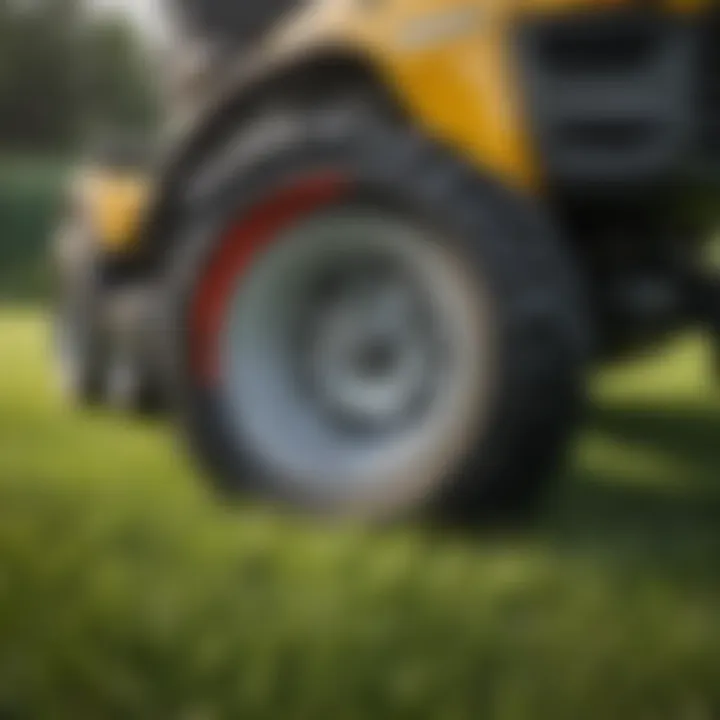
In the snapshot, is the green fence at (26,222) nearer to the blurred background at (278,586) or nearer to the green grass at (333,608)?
the blurred background at (278,586)

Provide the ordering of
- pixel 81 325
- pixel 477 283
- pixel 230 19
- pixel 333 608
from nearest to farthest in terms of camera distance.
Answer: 1. pixel 333 608
2. pixel 477 283
3. pixel 230 19
4. pixel 81 325

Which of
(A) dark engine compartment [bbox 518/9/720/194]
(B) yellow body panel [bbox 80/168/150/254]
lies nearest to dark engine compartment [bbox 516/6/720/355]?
(A) dark engine compartment [bbox 518/9/720/194]

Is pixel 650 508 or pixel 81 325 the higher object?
pixel 81 325

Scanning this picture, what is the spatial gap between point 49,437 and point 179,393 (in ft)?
0.48

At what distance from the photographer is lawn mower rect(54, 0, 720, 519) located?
3.13 ft

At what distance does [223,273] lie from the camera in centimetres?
102

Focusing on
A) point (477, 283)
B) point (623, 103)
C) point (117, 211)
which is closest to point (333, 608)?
point (477, 283)

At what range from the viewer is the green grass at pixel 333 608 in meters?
0.77

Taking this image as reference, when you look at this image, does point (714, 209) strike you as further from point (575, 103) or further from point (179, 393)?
point (179, 393)

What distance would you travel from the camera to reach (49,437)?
1.13 meters

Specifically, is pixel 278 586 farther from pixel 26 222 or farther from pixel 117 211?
pixel 26 222

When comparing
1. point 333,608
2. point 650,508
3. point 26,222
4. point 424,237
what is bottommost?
point 333,608

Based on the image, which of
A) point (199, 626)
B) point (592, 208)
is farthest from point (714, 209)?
point (199, 626)

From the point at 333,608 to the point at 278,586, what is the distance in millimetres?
38
